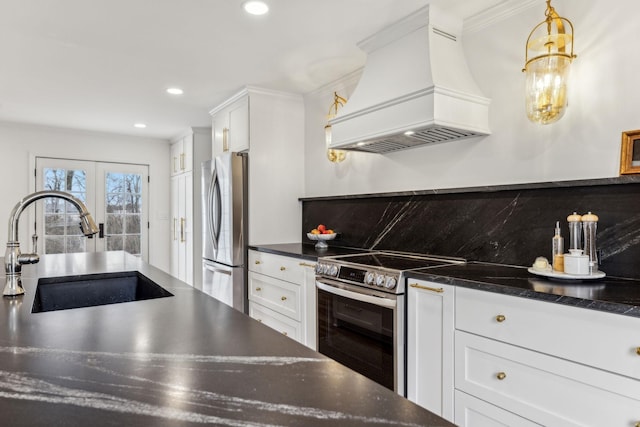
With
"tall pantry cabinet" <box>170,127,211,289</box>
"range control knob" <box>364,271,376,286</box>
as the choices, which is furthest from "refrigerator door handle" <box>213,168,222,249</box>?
"range control knob" <box>364,271,376,286</box>

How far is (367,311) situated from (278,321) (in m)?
1.15

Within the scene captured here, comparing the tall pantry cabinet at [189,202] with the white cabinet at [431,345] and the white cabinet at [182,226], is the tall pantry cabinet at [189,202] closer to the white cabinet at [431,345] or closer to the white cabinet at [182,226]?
the white cabinet at [182,226]

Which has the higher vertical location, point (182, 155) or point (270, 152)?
point (182, 155)

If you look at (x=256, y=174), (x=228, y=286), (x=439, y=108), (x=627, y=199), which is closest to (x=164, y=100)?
(x=256, y=174)

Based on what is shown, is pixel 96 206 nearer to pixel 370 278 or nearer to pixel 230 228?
pixel 230 228

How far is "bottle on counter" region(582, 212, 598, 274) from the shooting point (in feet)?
5.49

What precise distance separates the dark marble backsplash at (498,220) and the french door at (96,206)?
3.68 metres

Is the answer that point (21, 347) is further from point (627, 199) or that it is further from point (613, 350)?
point (627, 199)

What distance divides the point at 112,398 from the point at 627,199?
2030mm

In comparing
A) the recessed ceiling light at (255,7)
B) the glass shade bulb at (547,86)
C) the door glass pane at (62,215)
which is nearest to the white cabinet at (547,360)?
the glass shade bulb at (547,86)

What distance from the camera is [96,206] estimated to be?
5.39 m

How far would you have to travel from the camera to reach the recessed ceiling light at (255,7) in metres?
2.14

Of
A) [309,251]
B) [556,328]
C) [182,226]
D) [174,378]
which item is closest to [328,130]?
[309,251]

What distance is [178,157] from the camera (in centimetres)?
566
